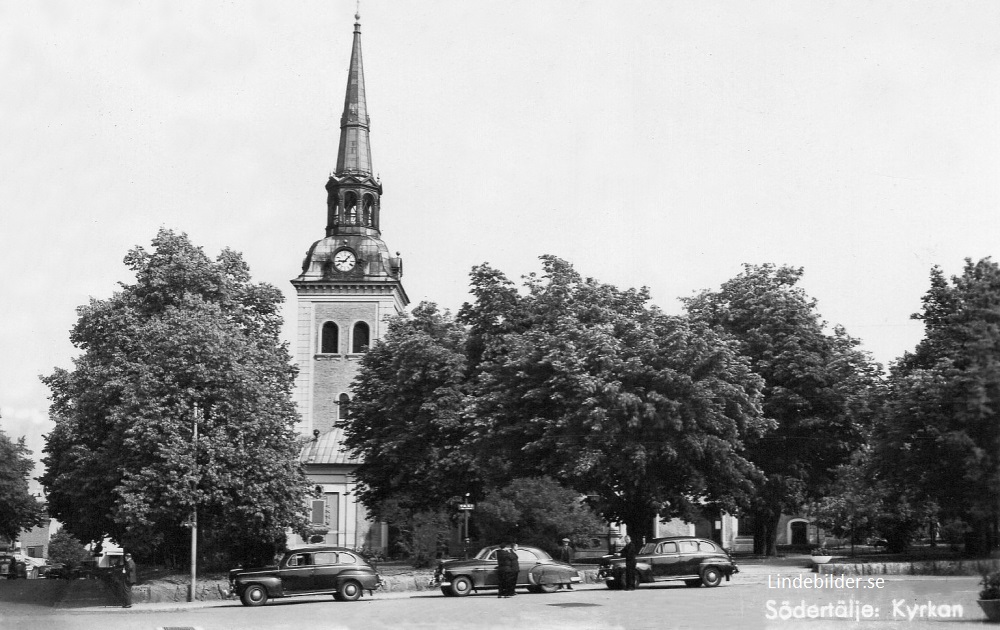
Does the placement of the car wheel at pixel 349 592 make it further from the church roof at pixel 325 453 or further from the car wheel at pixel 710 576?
the church roof at pixel 325 453

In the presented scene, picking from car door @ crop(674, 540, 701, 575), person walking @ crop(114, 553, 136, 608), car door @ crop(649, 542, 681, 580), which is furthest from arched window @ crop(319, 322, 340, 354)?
car door @ crop(674, 540, 701, 575)

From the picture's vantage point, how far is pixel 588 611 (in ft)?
92.8

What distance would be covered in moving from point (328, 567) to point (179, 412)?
381 inches

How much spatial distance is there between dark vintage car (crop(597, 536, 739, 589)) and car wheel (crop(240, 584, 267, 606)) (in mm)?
10231

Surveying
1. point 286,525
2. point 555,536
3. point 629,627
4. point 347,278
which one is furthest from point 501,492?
point 347,278

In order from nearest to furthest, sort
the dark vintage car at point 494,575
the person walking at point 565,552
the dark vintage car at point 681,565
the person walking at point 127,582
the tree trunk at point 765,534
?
the dark vintage car at point 494,575, the dark vintage car at point 681,565, the person walking at point 127,582, the person walking at point 565,552, the tree trunk at point 765,534

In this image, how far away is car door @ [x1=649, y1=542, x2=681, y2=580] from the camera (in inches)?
1459

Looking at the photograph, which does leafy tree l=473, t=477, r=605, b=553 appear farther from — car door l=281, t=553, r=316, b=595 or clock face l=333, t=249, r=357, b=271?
clock face l=333, t=249, r=357, b=271

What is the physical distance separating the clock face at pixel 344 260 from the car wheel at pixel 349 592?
53068 millimetres

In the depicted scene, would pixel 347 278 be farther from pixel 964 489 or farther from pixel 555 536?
pixel 964 489

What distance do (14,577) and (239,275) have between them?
1366 inches

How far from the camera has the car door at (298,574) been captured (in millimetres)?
35125

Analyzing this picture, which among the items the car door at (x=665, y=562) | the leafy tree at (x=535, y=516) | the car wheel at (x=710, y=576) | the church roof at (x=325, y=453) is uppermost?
the church roof at (x=325, y=453)

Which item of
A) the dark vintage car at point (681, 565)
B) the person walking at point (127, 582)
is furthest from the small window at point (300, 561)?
the dark vintage car at point (681, 565)
